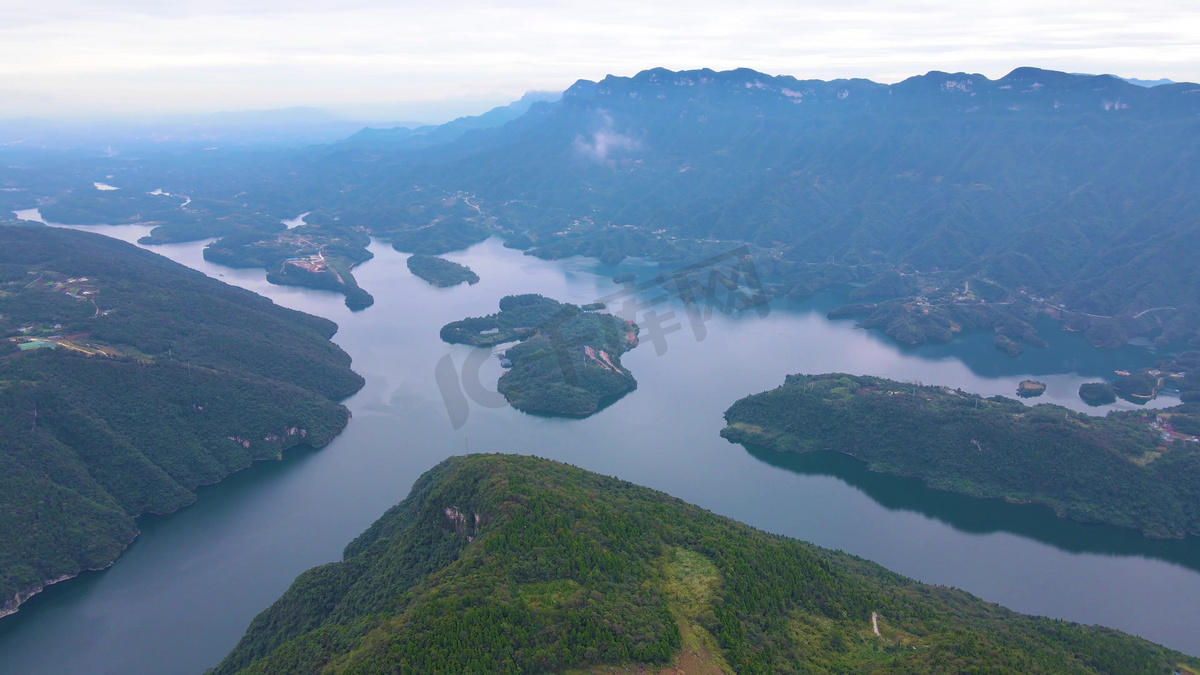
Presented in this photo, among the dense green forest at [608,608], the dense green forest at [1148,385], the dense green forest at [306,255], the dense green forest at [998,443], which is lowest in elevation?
the dense green forest at [306,255]

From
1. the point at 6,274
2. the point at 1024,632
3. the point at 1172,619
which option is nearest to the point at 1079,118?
the point at 1172,619

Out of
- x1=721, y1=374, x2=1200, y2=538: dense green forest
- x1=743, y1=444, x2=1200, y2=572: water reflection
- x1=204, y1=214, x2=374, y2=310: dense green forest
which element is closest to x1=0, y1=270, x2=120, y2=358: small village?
x1=204, y1=214, x2=374, y2=310: dense green forest

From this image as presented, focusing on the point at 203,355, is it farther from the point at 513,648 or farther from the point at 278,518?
the point at 513,648

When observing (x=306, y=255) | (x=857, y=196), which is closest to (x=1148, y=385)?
(x=857, y=196)

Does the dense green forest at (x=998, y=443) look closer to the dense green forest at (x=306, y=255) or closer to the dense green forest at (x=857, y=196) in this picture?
the dense green forest at (x=857, y=196)

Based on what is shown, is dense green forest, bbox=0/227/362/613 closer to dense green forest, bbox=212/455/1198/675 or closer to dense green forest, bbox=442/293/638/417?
dense green forest, bbox=442/293/638/417

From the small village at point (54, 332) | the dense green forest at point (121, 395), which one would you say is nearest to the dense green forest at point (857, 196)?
the dense green forest at point (121, 395)

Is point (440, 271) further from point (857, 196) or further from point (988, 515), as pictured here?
point (988, 515)
